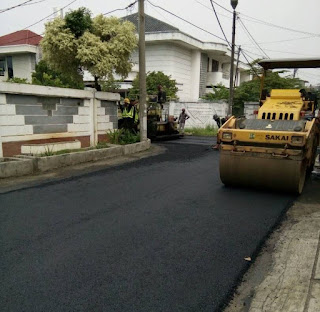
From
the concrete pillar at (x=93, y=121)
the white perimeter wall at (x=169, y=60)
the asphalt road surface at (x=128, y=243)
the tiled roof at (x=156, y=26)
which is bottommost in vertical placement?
the asphalt road surface at (x=128, y=243)

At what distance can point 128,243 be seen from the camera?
13.1ft

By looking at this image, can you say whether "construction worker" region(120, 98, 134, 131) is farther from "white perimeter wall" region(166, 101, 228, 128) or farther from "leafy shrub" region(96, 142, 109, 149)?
"white perimeter wall" region(166, 101, 228, 128)

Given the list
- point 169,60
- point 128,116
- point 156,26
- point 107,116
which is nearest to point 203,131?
point 128,116

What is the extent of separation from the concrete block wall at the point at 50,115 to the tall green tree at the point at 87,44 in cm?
101

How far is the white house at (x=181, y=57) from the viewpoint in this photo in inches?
979

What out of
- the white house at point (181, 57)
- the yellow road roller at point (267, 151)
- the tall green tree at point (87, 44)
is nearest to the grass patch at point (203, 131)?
the white house at point (181, 57)

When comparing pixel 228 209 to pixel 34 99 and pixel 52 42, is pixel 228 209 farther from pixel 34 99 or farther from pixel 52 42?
pixel 52 42

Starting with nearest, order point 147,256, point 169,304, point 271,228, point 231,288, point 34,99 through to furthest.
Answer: point 169,304, point 231,288, point 147,256, point 271,228, point 34,99

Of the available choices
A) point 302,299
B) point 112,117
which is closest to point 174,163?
point 112,117

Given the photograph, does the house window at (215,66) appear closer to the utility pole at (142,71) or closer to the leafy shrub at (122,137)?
the utility pole at (142,71)

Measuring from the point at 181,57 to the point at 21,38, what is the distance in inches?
558

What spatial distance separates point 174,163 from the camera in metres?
9.52

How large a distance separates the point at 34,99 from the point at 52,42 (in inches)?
97.5

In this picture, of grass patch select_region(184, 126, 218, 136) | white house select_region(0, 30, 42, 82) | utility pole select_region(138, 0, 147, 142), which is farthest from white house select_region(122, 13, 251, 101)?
utility pole select_region(138, 0, 147, 142)
